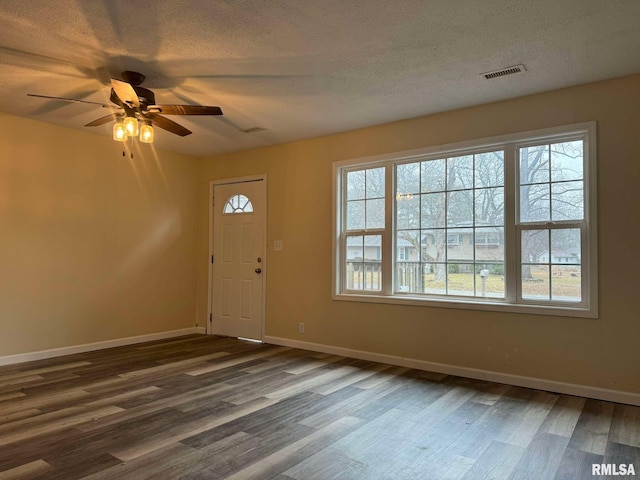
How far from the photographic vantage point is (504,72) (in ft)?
10.8

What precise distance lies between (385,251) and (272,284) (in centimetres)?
164

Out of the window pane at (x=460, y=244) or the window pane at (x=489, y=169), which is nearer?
the window pane at (x=489, y=169)

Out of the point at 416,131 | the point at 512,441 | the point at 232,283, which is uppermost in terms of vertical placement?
the point at 416,131

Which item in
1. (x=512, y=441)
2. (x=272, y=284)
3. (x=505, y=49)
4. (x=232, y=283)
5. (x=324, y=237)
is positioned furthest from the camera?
(x=232, y=283)

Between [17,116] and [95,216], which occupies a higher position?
[17,116]

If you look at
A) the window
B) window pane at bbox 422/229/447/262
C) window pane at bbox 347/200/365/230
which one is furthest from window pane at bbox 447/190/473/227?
window pane at bbox 347/200/365/230

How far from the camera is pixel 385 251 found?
4.57 meters

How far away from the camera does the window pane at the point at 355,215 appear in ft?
15.8

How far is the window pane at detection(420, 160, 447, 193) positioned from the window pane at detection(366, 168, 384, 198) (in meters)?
0.47

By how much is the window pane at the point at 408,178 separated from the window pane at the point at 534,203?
1036 mm

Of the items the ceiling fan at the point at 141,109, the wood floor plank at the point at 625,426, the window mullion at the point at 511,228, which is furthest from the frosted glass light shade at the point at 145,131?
the wood floor plank at the point at 625,426

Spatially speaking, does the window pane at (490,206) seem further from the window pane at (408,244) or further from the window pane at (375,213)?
the window pane at (375,213)

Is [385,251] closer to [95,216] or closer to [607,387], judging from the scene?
[607,387]

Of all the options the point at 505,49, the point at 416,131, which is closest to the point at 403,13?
the point at 505,49
